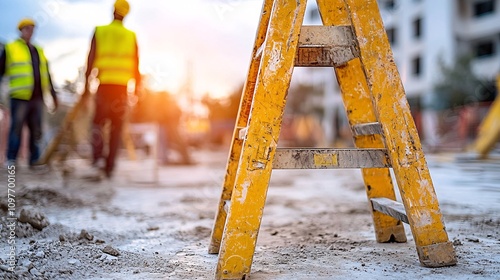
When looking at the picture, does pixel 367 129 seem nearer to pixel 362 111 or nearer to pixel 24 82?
pixel 362 111

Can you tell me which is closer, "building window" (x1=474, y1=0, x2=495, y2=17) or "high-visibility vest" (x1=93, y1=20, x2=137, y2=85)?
"high-visibility vest" (x1=93, y1=20, x2=137, y2=85)

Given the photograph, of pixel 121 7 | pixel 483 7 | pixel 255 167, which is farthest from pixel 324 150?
pixel 483 7

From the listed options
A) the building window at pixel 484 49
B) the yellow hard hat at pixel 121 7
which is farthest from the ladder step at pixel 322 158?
the building window at pixel 484 49

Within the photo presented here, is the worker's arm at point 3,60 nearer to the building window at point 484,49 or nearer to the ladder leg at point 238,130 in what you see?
the ladder leg at point 238,130

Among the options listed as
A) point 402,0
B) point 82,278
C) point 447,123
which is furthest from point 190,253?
point 402,0

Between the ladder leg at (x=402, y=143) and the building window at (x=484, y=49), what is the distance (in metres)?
32.1

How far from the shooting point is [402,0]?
34.5 m

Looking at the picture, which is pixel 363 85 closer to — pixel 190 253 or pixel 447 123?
pixel 190 253

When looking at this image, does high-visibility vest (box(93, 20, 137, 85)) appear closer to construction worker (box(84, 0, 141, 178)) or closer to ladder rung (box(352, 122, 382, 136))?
construction worker (box(84, 0, 141, 178))

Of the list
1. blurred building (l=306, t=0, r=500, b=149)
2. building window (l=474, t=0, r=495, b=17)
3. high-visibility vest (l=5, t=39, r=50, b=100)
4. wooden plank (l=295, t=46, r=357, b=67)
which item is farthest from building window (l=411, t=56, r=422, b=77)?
wooden plank (l=295, t=46, r=357, b=67)

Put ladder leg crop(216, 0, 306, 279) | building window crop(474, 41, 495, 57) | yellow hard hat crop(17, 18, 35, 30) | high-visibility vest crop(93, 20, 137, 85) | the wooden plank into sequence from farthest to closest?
building window crop(474, 41, 495, 57) → high-visibility vest crop(93, 20, 137, 85) → yellow hard hat crop(17, 18, 35, 30) → the wooden plank → ladder leg crop(216, 0, 306, 279)

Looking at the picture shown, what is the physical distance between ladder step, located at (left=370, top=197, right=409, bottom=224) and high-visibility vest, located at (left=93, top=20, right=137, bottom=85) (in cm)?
451

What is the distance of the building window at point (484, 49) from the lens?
99.1 ft

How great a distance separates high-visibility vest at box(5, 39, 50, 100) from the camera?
6.11m
